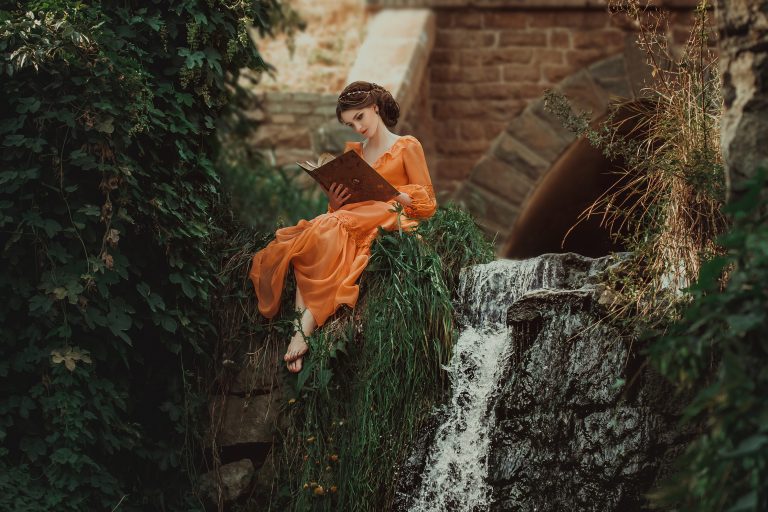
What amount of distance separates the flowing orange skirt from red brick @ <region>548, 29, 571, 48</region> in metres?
4.38

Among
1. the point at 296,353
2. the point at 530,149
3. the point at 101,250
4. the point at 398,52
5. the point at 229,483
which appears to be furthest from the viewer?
the point at 530,149

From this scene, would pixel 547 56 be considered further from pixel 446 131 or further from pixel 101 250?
pixel 101 250

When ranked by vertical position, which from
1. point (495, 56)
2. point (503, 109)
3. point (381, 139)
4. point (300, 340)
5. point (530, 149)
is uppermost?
point (495, 56)

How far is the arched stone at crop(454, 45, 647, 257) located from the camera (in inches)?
345

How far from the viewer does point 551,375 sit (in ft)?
14.8

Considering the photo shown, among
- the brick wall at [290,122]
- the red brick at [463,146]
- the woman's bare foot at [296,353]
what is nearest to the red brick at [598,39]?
the red brick at [463,146]

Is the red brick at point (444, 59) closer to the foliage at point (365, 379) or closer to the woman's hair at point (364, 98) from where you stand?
the woman's hair at point (364, 98)

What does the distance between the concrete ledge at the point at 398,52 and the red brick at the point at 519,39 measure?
0.62 meters

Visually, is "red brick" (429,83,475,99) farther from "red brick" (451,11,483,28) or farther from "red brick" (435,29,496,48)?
"red brick" (451,11,483,28)

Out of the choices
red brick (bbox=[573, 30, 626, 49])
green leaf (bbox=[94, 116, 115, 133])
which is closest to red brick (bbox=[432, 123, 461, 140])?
red brick (bbox=[573, 30, 626, 49])

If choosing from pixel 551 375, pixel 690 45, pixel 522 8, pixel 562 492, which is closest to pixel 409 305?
pixel 551 375

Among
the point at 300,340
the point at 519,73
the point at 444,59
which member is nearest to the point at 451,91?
the point at 444,59

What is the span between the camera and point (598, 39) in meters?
8.91

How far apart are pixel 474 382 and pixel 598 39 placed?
196 inches
